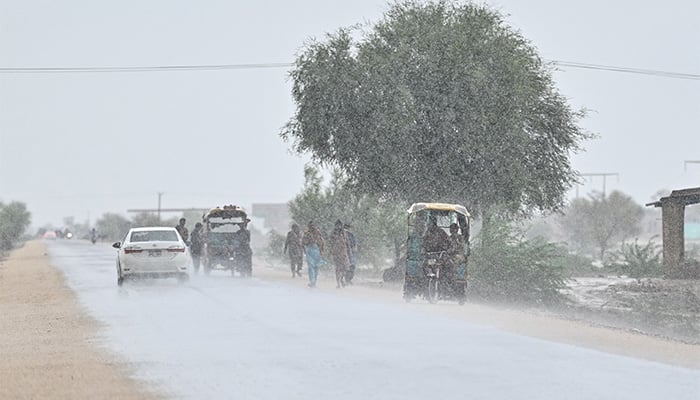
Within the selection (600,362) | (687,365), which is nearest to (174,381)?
(600,362)

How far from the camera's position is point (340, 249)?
32188 mm

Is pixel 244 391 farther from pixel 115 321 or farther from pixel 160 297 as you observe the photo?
pixel 160 297

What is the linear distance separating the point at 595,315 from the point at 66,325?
15.2 m

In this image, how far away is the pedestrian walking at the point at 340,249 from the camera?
105 ft

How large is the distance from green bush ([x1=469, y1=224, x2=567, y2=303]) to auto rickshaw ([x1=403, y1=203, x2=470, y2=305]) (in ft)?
24.3

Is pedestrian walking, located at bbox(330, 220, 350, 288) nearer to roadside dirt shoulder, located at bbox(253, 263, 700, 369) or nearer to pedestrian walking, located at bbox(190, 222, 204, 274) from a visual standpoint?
roadside dirt shoulder, located at bbox(253, 263, 700, 369)

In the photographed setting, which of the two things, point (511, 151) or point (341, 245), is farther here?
point (511, 151)

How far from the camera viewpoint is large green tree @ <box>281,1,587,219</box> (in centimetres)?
3997

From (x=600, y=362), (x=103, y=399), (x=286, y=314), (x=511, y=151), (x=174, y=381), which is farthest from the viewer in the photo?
(x=511, y=151)

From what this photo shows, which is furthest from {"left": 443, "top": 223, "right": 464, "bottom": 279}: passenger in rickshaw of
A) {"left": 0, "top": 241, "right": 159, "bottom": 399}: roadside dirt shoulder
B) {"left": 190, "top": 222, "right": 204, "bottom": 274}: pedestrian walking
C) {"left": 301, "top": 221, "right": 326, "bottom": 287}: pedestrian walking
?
{"left": 190, "top": 222, "right": 204, "bottom": 274}: pedestrian walking

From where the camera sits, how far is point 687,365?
1454 centimetres

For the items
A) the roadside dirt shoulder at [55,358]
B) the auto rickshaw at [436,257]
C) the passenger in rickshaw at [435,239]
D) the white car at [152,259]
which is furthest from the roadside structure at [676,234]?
the roadside dirt shoulder at [55,358]

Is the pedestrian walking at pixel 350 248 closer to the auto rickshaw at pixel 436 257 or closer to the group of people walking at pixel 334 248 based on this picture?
the group of people walking at pixel 334 248

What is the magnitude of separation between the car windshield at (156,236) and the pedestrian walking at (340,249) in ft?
15.2
